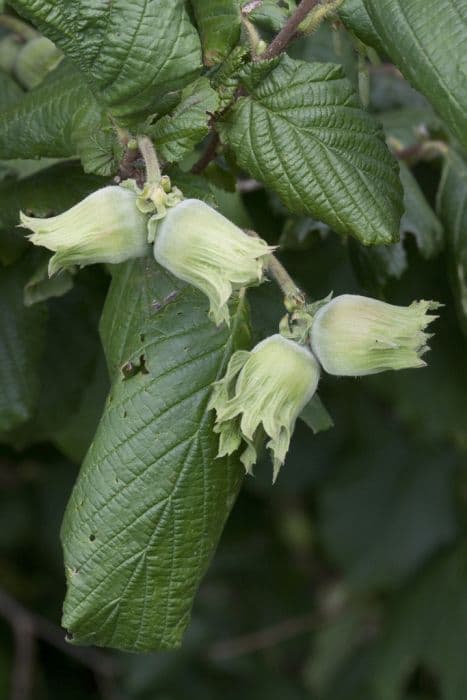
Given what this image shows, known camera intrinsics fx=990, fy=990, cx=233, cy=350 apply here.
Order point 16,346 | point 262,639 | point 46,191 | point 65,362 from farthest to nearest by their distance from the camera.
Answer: point 262,639
point 65,362
point 16,346
point 46,191

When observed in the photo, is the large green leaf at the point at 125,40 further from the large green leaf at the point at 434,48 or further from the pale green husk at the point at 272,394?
the pale green husk at the point at 272,394

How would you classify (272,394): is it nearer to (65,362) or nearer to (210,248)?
(210,248)

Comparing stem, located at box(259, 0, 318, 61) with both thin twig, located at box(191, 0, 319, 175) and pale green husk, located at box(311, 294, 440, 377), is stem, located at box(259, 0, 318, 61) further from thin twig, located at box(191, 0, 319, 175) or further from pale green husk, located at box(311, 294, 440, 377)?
pale green husk, located at box(311, 294, 440, 377)

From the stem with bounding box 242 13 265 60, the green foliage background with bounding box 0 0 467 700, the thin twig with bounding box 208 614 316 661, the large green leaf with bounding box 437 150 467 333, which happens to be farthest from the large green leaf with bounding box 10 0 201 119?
the thin twig with bounding box 208 614 316 661

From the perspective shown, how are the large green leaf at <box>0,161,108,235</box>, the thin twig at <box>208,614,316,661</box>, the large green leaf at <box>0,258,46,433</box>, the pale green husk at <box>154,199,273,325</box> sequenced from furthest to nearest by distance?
the thin twig at <box>208,614,316,661</box> → the large green leaf at <box>0,258,46,433</box> → the large green leaf at <box>0,161,108,235</box> → the pale green husk at <box>154,199,273,325</box>

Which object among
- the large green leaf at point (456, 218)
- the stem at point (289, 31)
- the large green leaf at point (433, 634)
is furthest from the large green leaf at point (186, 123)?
the large green leaf at point (433, 634)

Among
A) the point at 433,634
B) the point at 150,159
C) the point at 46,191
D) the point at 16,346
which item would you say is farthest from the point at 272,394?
the point at 433,634
